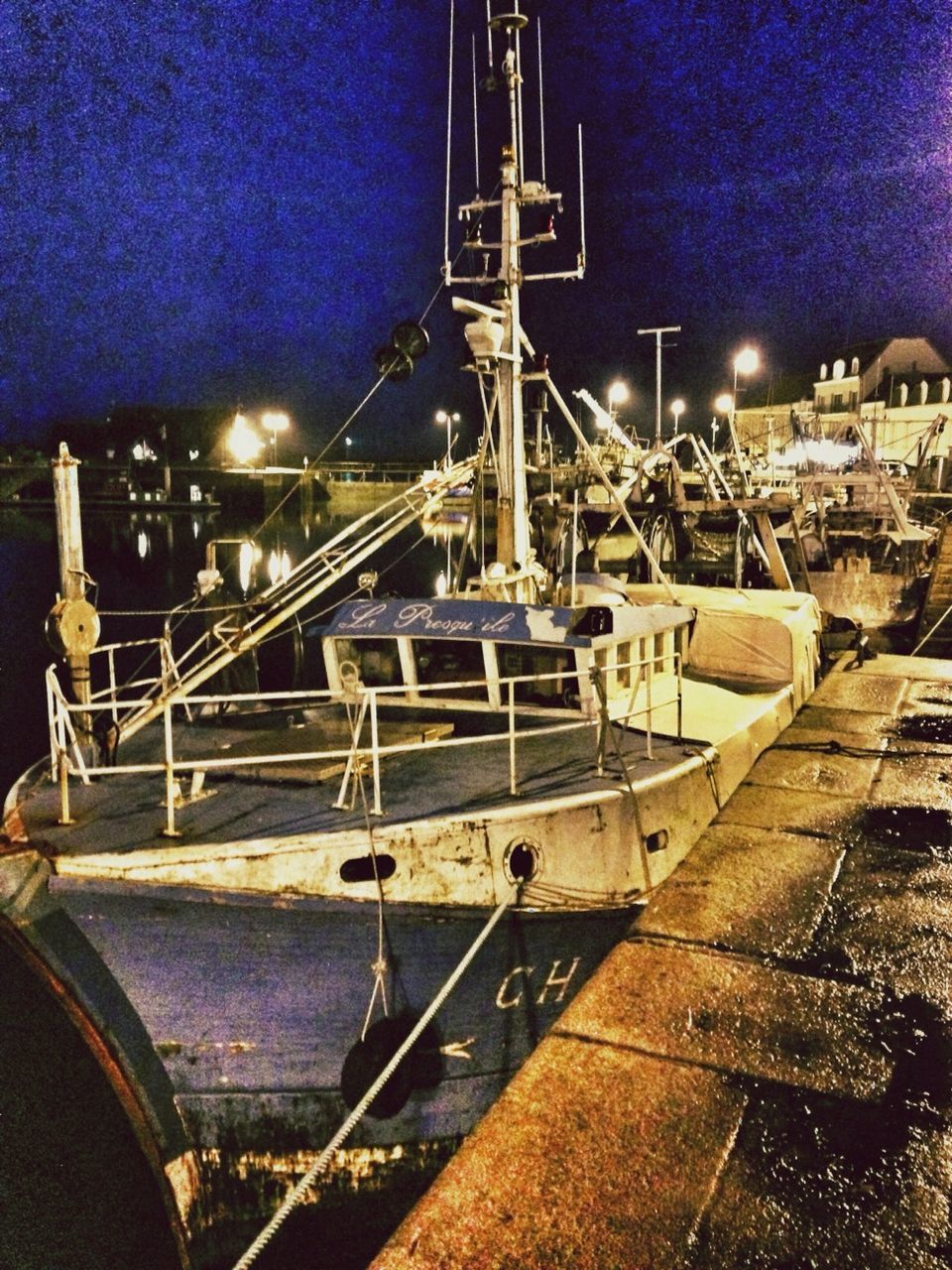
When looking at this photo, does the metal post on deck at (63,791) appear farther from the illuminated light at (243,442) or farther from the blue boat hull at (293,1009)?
the illuminated light at (243,442)

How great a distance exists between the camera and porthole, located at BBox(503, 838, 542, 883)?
7.19 metres

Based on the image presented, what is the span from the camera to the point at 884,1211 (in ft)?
12.2

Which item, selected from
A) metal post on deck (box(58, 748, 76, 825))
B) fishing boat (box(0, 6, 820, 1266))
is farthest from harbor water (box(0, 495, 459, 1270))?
metal post on deck (box(58, 748, 76, 825))

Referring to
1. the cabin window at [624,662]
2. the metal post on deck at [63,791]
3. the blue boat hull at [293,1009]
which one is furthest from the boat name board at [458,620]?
the metal post on deck at [63,791]

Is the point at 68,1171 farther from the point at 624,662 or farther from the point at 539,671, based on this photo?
the point at 624,662

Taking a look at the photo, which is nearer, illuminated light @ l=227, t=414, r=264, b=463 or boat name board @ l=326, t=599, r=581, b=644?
boat name board @ l=326, t=599, r=581, b=644

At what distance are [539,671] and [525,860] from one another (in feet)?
8.60

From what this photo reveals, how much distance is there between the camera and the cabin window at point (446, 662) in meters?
9.51

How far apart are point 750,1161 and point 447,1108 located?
154 inches

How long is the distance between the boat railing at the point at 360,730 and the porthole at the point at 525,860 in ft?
1.67

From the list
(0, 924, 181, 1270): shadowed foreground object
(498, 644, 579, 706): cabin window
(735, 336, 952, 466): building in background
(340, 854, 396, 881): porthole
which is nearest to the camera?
(340, 854, 396, 881): porthole

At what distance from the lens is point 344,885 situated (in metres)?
6.59

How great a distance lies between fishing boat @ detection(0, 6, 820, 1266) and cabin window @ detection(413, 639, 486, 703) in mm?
23

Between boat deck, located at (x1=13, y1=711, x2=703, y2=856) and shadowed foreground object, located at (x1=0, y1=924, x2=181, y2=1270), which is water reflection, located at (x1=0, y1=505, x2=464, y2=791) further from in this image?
shadowed foreground object, located at (x1=0, y1=924, x2=181, y2=1270)
